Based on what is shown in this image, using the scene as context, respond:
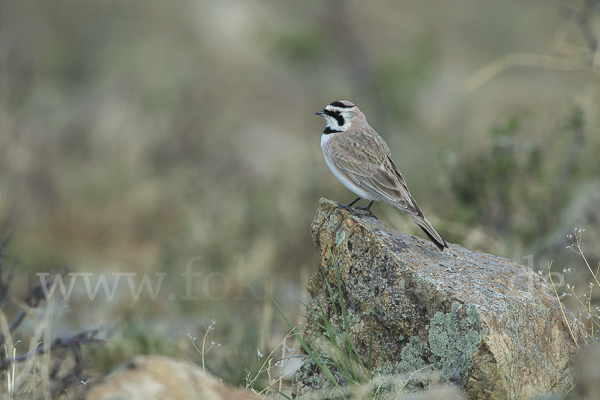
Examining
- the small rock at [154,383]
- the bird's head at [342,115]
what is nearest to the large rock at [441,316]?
the small rock at [154,383]

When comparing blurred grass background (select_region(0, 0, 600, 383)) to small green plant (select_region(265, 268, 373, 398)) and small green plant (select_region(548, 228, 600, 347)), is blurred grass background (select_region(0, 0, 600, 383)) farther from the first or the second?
small green plant (select_region(548, 228, 600, 347))

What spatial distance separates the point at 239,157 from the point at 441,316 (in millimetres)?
9444

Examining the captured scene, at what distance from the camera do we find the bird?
4469 mm

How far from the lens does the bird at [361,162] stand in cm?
447

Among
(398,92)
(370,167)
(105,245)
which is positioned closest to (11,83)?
(105,245)

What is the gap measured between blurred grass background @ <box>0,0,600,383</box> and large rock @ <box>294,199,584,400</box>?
1.19 meters

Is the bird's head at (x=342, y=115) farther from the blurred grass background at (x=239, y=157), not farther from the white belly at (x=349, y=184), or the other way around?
the blurred grass background at (x=239, y=157)

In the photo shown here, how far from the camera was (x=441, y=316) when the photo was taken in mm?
3281

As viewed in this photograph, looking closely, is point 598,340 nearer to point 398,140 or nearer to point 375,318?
point 375,318

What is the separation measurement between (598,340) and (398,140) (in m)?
9.57

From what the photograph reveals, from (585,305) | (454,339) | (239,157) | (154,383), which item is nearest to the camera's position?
(154,383)

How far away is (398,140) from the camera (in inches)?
506

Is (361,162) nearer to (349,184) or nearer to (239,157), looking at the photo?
(349,184)

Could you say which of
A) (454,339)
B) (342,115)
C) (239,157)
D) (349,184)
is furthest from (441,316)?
(239,157)
